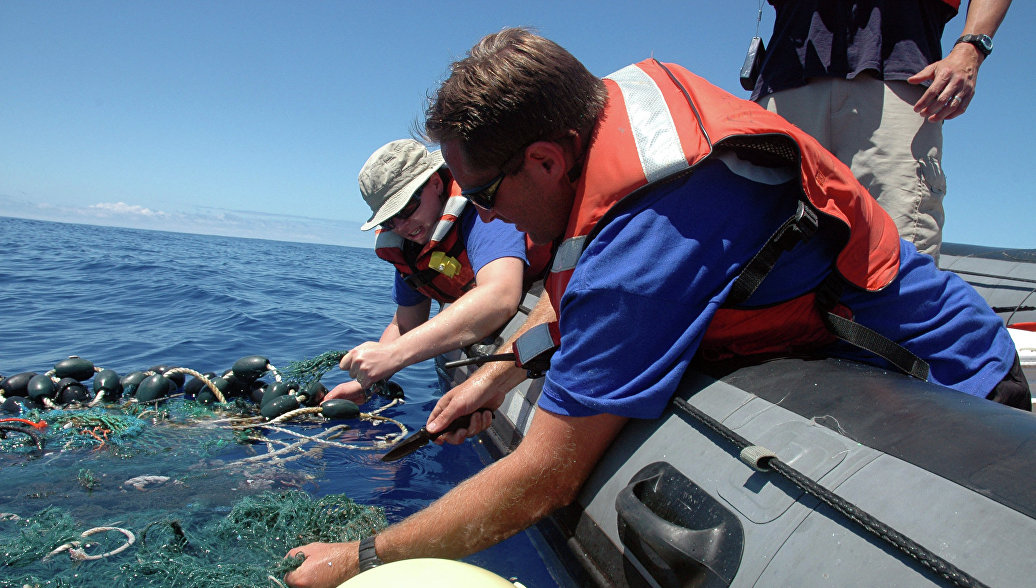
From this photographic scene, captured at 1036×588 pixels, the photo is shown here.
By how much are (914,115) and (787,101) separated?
624mm

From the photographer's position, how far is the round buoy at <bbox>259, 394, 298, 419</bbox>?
385cm

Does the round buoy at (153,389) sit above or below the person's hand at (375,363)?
below

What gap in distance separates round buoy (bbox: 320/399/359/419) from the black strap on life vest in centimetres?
303

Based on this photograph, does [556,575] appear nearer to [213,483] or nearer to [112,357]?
[213,483]

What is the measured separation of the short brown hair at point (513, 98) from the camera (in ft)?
5.03

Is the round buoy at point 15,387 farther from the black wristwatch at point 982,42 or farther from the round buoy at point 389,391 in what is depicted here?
the black wristwatch at point 982,42

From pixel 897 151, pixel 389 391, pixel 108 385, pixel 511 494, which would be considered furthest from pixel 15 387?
pixel 897 151

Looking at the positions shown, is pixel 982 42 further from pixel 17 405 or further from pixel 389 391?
pixel 17 405

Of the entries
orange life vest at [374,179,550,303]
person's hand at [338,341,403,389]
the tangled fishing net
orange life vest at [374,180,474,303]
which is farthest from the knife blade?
orange life vest at [374,180,474,303]

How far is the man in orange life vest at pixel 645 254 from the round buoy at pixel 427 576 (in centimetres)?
37

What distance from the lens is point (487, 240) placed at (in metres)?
Result: 3.30

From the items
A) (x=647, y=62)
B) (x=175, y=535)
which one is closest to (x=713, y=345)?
(x=647, y=62)

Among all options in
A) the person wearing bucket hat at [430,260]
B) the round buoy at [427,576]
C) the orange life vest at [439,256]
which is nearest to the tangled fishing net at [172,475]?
the person wearing bucket hat at [430,260]

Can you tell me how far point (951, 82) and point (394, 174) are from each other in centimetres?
288
